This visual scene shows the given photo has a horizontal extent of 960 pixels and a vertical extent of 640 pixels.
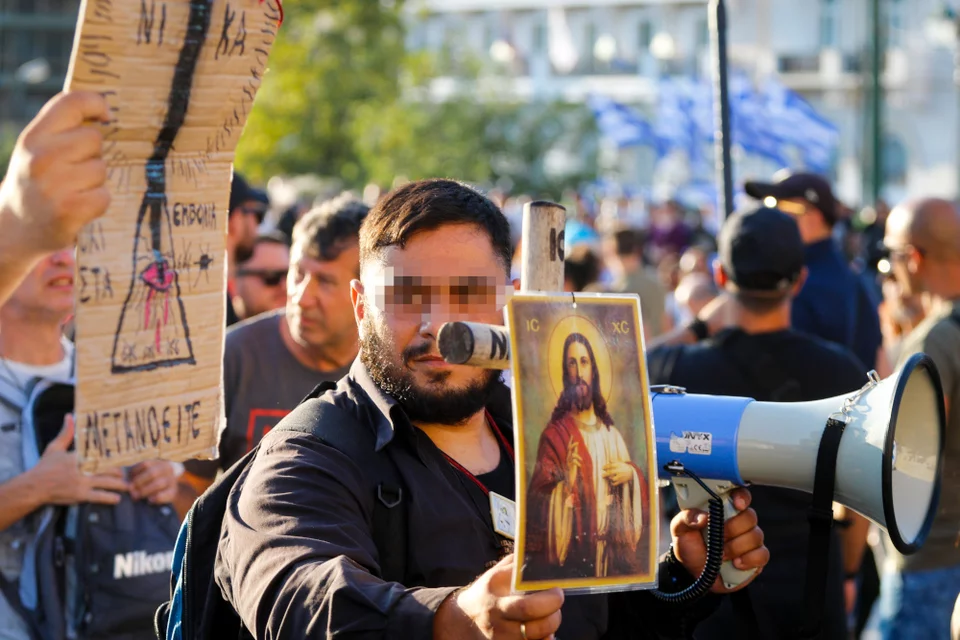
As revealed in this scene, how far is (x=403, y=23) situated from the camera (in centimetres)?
2870

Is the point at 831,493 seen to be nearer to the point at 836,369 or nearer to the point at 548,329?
the point at 548,329

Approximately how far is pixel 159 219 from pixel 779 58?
173 feet

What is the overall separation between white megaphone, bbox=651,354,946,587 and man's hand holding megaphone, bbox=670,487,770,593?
0.02 metres

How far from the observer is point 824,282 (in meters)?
5.50

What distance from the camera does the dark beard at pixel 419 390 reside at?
7.97 feet

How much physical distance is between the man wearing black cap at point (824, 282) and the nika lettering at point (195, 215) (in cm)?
353

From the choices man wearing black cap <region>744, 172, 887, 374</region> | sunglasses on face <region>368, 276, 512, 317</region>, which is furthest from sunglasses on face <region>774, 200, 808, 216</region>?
sunglasses on face <region>368, 276, 512, 317</region>

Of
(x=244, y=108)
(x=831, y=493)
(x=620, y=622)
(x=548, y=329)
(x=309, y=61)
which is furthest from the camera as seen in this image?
(x=309, y=61)

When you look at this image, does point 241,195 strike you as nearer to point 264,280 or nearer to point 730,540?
point 264,280

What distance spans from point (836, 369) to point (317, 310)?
1723 millimetres

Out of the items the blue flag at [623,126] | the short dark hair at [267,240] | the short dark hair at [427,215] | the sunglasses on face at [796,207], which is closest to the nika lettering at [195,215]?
the short dark hair at [427,215]

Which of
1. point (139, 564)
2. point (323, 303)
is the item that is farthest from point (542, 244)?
point (323, 303)

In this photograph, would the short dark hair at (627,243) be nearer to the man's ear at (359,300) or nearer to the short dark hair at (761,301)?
the short dark hair at (761,301)

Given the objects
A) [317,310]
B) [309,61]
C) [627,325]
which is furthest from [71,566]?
[309,61]
